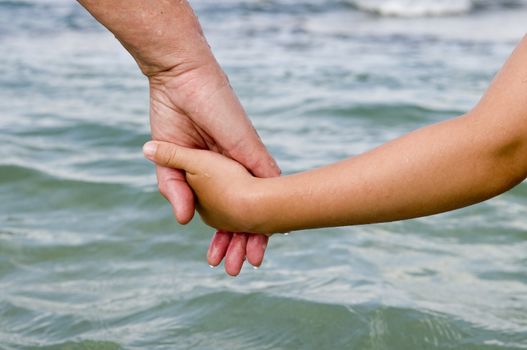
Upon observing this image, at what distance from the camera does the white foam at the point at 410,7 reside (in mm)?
13555

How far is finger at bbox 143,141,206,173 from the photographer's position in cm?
260

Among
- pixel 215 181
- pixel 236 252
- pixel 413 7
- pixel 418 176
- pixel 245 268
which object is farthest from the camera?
pixel 413 7

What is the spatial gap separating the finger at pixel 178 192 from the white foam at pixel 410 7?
11195 millimetres

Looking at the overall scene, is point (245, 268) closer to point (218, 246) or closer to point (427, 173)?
point (218, 246)

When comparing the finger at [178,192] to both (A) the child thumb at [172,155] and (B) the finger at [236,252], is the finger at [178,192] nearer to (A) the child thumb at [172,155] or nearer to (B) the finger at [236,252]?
(A) the child thumb at [172,155]

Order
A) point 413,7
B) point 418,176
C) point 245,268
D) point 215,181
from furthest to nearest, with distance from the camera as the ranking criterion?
point 413,7 < point 245,268 < point 215,181 < point 418,176

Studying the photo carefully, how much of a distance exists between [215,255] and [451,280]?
1.05 metres

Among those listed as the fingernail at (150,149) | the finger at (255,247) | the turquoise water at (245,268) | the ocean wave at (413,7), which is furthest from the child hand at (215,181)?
the ocean wave at (413,7)

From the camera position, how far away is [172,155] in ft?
8.58

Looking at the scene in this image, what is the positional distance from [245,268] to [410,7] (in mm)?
10901

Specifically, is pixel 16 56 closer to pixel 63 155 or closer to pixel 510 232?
pixel 63 155

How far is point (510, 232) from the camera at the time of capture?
3869mm

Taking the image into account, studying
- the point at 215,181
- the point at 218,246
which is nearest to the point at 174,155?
the point at 215,181

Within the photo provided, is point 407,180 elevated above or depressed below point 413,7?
above
